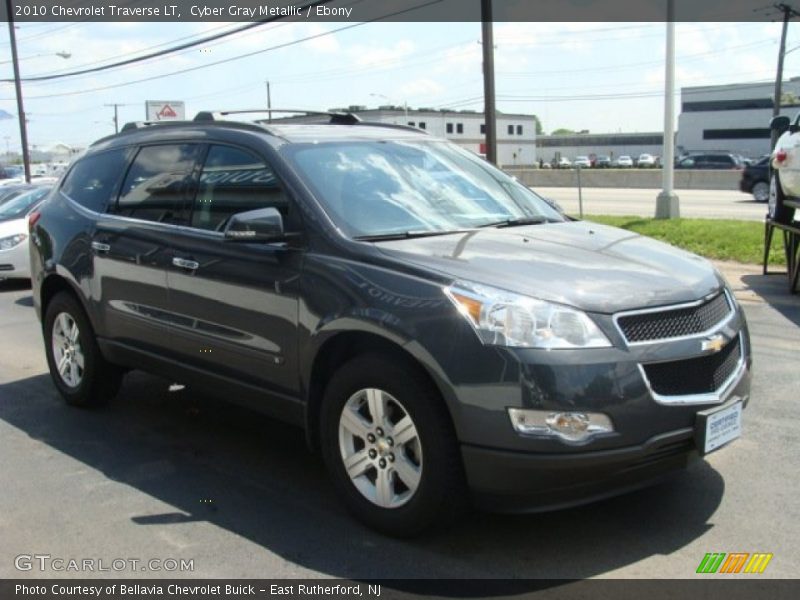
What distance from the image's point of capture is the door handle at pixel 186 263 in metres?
4.79

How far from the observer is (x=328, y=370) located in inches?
162

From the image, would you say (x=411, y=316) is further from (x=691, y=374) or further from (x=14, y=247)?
(x=14, y=247)

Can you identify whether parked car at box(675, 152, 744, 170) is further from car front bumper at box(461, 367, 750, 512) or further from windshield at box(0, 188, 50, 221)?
car front bumper at box(461, 367, 750, 512)

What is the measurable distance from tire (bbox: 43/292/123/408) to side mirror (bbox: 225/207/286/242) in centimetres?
217

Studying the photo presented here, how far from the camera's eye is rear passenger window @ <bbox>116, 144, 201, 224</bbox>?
510cm

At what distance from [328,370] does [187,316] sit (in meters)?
1.20

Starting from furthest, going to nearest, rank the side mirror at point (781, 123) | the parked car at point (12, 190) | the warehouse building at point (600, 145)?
1. the warehouse building at point (600, 145)
2. the parked car at point (12, 190)
3. the side mirror at point (781, 123)

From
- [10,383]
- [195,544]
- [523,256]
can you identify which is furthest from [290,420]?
[10,383]

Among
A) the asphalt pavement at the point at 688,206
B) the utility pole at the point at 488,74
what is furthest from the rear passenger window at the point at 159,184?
the asphalt pavement at the point at 688,206

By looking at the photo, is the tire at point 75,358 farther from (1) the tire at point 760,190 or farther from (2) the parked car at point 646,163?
(2) the parked car at point 646,163

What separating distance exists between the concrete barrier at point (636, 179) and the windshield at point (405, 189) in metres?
29.9

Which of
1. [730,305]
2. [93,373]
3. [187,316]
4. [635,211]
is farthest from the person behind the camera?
[635,211]

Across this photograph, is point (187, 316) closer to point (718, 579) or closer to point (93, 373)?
point (93, 373)

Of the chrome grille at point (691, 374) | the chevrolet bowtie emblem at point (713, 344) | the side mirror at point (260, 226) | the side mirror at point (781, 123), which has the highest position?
the side mirror at point (781, 123)
